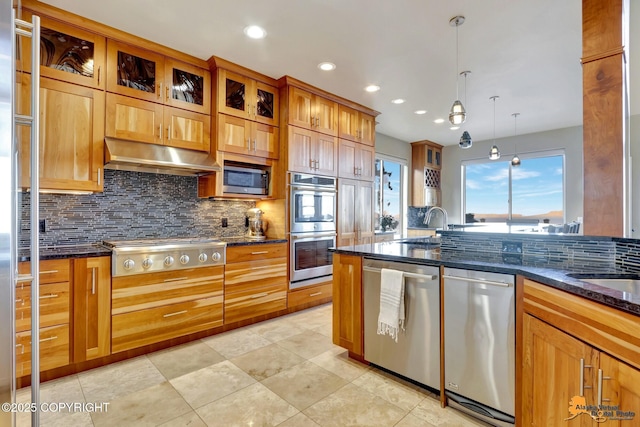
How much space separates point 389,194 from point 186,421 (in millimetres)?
5084

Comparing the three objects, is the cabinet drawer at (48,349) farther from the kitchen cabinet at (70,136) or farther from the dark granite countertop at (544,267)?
the dark granite countertop at (544,267)

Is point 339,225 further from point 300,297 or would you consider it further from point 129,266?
point 129,266

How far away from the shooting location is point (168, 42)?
109 inches

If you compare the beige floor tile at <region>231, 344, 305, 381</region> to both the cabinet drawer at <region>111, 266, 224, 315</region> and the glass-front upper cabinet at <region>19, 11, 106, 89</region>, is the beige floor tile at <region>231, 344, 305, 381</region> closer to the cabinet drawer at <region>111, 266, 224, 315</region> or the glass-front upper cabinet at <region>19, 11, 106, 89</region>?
the cabinet drawer at <region>111, 266, 224, 315</region>

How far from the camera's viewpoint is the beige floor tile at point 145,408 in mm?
1746

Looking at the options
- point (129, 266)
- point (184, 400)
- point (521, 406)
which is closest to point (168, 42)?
point (129, 266)

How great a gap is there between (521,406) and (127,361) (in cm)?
272

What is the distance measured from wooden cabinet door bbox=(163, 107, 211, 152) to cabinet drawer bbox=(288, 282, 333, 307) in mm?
1884

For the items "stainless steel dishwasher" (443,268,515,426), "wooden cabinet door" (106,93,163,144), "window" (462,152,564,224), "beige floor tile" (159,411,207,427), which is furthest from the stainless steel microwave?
"window" (462,152,564,224)

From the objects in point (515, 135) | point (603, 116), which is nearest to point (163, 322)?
point (603, 116)

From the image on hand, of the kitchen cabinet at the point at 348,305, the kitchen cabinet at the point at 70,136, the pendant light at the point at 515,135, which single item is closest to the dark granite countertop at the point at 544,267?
the kitchen cabinet at the point at 348,305

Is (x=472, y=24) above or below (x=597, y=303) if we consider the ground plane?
above

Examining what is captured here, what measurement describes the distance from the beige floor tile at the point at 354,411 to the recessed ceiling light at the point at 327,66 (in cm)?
292

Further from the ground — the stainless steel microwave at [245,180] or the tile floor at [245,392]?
the stainless steel microwave at [245,180]
